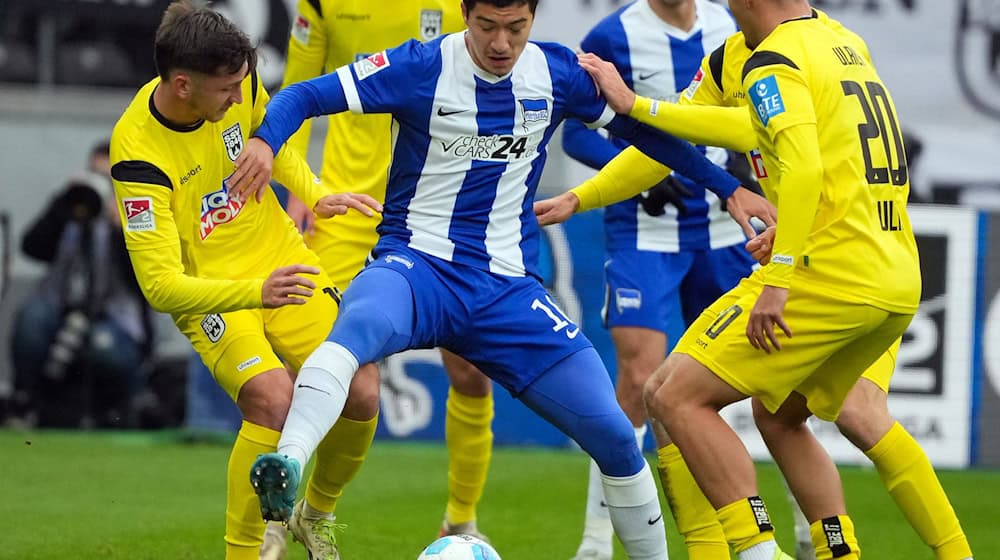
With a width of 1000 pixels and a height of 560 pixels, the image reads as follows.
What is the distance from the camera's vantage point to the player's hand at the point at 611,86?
193 inches

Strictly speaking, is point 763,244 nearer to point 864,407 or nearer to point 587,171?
point 864,407

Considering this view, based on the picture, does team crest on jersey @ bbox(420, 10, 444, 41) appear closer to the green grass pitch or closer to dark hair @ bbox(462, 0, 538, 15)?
dark hair @ bbox(462, 0, 538, 15)

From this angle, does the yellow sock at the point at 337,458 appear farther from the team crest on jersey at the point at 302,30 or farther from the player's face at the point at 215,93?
the team crest on jersey at the point at 302,30

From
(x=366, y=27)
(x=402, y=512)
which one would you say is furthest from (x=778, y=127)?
(x=402, y=512)

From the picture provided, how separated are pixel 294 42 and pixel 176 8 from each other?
144cm

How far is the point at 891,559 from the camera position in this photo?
6.30m

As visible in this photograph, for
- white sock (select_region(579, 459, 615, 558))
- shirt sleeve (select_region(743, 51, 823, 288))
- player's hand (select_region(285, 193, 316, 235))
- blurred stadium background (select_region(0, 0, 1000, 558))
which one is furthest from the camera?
blurred stadium background (select_region(0, 0, 1000, 558))

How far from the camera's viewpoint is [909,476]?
4.96 m

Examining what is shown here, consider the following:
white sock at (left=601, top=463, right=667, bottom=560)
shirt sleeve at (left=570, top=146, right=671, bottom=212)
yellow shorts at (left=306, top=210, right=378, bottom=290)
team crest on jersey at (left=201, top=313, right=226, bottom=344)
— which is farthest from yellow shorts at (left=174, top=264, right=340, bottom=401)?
white sock at (left=601, top=463, right=667, bottom=560)

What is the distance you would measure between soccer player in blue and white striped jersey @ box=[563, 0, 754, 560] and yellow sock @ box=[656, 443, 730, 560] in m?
0.99

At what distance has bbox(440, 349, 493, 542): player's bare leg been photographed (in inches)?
241

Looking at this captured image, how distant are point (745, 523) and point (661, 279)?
1857 mm

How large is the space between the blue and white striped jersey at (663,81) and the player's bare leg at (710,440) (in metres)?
1.67

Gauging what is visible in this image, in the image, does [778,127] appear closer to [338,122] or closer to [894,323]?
[894,323]
